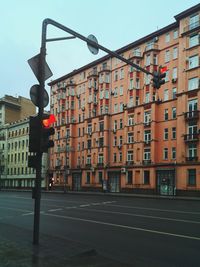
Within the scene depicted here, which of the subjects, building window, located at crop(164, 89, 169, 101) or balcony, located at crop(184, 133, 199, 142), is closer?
balcony, located at crop(184, 133, 199, 142)

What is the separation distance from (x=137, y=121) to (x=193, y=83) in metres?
11.2

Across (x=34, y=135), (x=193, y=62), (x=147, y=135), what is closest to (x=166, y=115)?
(x=147, y=135)

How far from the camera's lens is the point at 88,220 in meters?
15.3

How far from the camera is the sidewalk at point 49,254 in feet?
22.6

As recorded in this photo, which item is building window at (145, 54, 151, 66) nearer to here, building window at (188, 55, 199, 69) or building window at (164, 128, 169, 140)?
building window at (188, 55, 199, 69)

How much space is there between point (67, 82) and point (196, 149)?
34.6 m

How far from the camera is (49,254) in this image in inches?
301

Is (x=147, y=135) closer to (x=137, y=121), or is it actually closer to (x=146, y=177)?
(x=137, y=121)

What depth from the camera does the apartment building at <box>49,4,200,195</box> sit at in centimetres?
4531

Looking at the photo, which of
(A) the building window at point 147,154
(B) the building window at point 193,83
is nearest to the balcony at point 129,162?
(A) the building window at point 147,154

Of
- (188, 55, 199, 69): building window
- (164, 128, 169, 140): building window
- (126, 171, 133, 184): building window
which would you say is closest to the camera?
(188, 55, 199, 69): building window

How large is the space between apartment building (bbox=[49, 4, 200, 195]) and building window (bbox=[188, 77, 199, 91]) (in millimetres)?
124

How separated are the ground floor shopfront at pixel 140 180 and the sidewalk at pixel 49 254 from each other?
3622 cm

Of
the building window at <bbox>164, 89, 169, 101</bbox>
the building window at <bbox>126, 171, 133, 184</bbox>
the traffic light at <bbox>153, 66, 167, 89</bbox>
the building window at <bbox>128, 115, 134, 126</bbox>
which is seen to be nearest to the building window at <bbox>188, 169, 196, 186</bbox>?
the building window at <bbox>126, 171, 133, 184</bbox>
